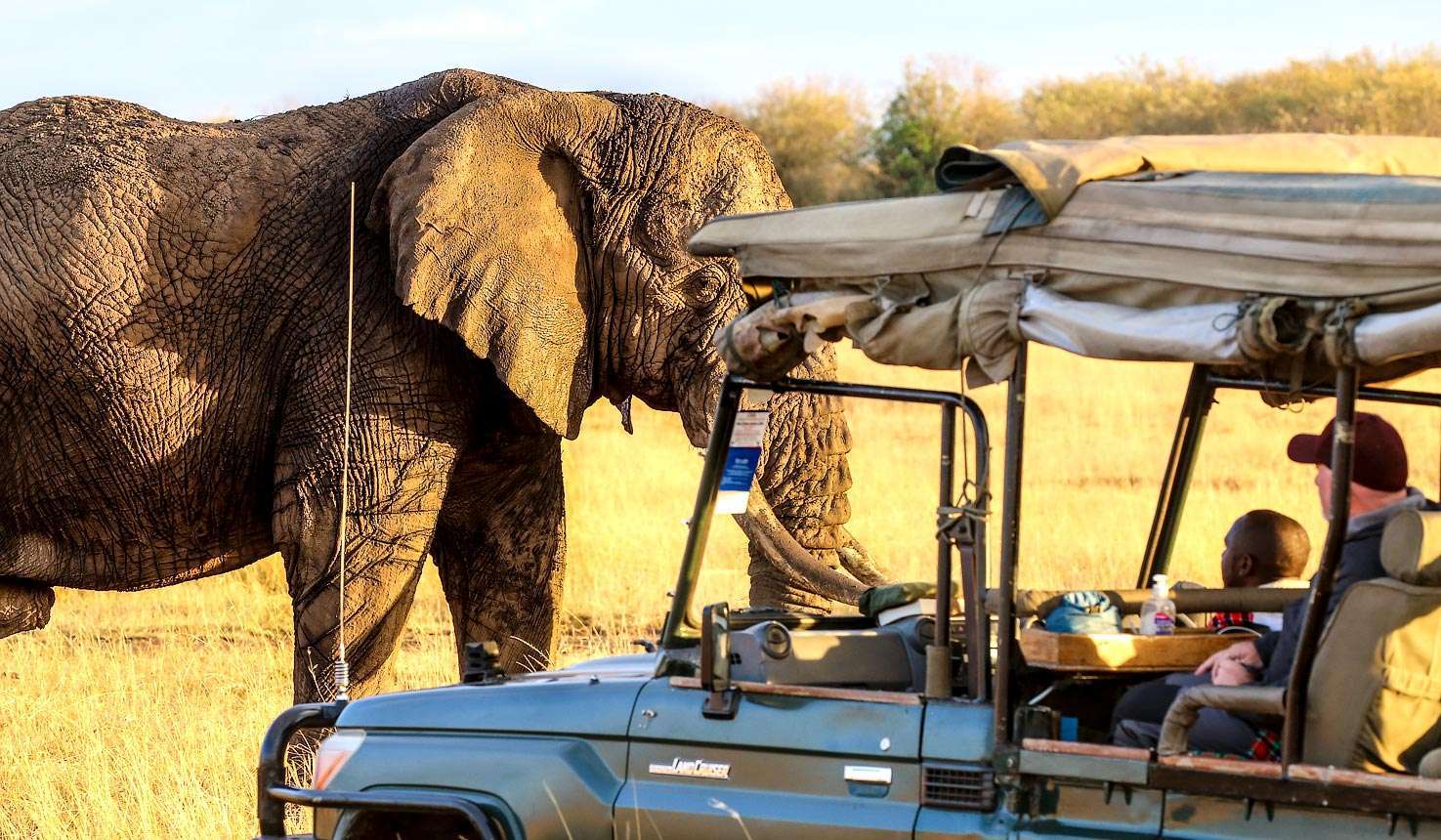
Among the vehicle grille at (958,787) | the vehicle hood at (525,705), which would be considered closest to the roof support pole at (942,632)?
the vehicle grille at (958,787)

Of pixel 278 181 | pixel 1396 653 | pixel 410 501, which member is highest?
pixel 278 181

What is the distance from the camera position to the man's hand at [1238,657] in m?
4.64

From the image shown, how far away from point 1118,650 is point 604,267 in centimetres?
553

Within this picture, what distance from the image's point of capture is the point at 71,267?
9.70 metres

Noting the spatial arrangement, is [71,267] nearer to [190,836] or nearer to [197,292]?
[197,292]

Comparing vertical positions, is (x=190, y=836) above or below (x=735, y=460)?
below

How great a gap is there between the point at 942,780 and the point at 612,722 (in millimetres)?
806

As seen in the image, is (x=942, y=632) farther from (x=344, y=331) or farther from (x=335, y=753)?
(x=344, y=331)

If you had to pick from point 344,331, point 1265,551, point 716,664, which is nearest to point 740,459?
point 716,664

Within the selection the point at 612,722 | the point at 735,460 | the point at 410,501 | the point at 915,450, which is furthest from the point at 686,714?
the point at 915,450

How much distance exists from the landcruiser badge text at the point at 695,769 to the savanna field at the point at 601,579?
3.41m

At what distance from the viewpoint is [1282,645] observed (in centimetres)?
452

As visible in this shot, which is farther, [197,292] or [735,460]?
[197,292]

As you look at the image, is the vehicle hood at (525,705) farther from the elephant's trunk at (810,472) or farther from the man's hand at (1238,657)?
the elephant's trunk at (810,472)
